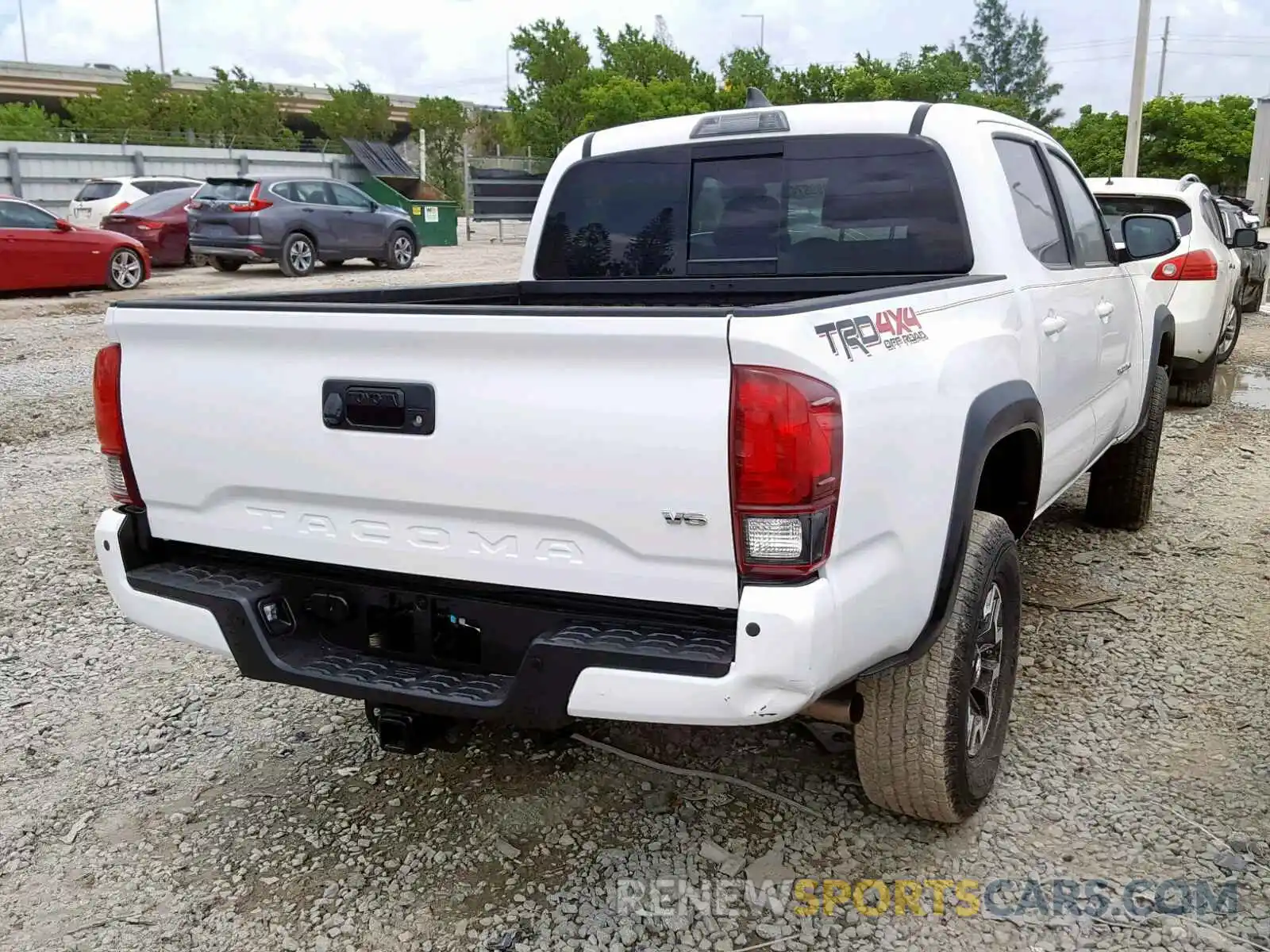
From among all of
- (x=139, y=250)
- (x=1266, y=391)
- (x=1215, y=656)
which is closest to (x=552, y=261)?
(x=1215, y=656)

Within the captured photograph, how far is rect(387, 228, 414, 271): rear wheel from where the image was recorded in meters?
20.0

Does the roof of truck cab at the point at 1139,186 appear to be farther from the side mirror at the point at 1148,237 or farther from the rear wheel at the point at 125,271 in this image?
the rear wheel at the point at 125,271

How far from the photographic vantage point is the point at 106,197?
2002 cm

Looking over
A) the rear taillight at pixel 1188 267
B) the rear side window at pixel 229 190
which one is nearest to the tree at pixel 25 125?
the rear side window at pixel 229 190

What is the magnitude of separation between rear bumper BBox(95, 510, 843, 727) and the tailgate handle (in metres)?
0.40

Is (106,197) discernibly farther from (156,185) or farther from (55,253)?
(55,253)

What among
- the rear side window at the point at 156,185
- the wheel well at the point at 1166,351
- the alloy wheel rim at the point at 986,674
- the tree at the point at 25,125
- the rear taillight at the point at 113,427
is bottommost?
the alloy wheel rim at the point at 986,674

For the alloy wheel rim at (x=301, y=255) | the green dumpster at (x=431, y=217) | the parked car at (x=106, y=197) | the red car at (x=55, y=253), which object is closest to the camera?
the red car at (x=55, y=253)

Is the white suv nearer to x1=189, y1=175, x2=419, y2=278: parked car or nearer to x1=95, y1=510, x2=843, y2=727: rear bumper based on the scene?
x1=95, y1=510, x2=843, y2=727: rear bumper

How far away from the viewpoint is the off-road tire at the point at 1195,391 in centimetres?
915

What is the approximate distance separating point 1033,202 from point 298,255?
51.8 ft

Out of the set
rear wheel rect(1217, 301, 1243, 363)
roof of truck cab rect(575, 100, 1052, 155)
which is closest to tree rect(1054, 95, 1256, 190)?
rear wheel rect(1217, 301, 1243, 363)

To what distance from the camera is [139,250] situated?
51.3 ft

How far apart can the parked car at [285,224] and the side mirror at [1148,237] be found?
49.0 feet
